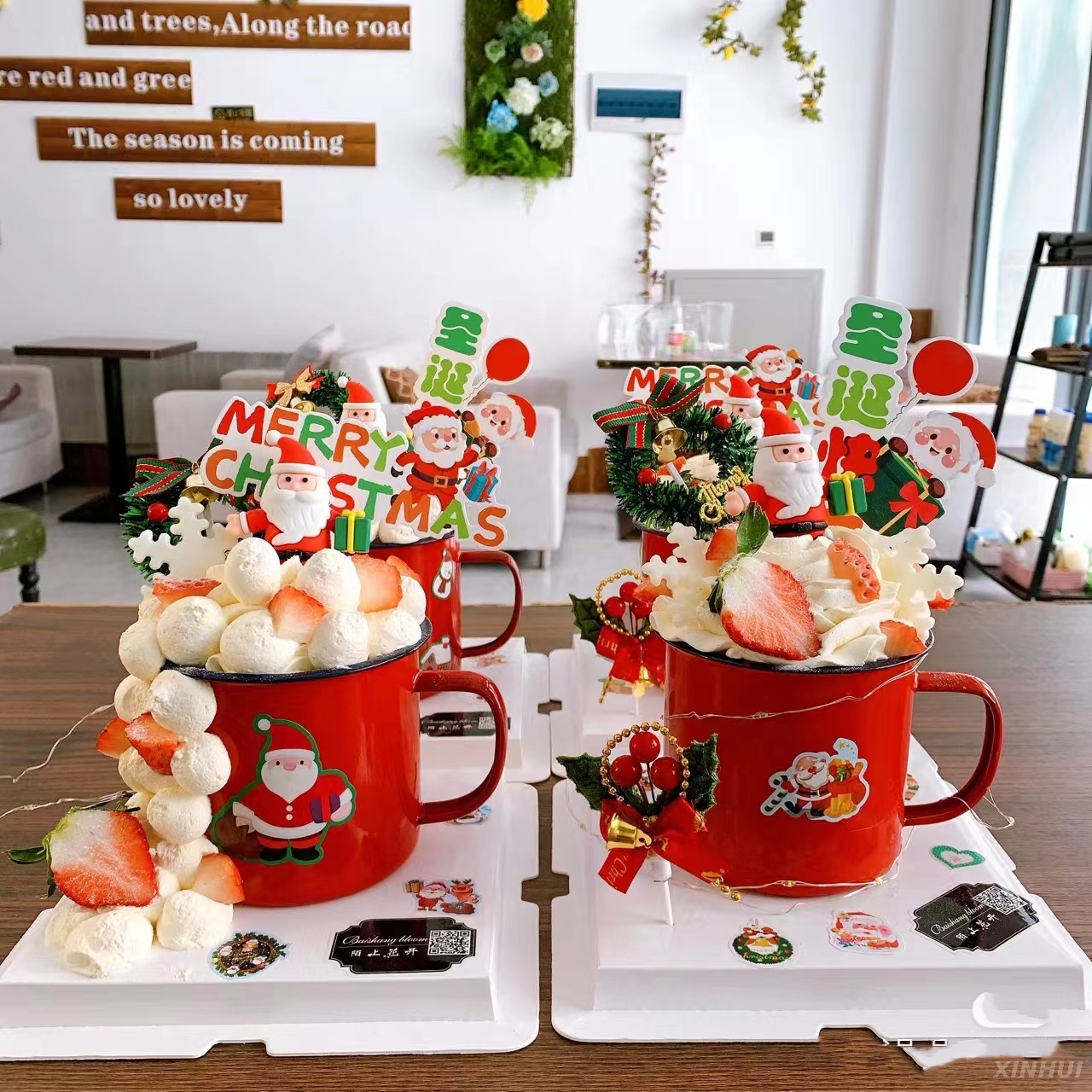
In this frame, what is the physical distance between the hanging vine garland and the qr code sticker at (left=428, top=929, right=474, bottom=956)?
5.14 metres

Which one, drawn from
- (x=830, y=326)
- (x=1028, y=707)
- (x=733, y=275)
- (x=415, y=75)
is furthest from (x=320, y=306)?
(x=1028, y=707)

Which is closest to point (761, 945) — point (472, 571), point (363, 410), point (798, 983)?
point (798, 983)

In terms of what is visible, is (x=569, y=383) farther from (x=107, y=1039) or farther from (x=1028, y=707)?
(x=107, y=1039)

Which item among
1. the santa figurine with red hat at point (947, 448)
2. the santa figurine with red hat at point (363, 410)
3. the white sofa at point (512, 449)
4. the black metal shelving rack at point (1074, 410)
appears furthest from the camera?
the white sofa at point (512, 449)

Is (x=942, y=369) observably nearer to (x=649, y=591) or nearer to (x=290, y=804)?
(x=649, y=591)

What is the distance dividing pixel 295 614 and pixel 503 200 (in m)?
4.94

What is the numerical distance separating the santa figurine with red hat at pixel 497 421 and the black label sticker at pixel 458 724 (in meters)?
0.23

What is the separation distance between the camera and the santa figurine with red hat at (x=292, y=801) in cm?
58

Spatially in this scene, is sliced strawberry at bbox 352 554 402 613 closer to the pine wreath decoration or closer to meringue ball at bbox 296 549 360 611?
meringue ball at bbox 296 549 360 611

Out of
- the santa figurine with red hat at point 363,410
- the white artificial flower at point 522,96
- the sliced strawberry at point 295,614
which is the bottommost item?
the sliced strawberry at point 295,614

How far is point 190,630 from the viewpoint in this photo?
1.85 ft

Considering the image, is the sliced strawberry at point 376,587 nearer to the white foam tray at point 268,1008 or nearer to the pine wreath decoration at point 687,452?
the white foam tray at point 268,1008

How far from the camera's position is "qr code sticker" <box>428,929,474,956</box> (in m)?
0.55

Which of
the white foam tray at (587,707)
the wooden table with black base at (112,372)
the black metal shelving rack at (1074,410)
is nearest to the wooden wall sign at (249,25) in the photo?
the wooden table with black base at (112,372)
